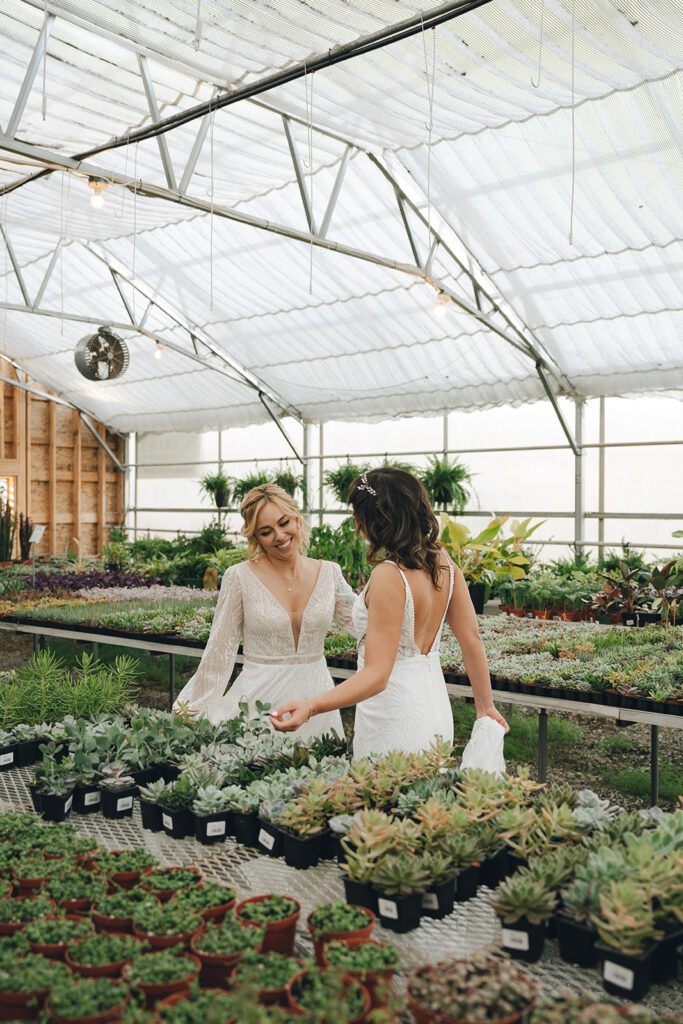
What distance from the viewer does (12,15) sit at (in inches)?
219

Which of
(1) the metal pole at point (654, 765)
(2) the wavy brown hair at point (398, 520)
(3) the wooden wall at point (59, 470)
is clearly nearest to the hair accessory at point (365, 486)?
(2) the wavy brown hair at point (398, 520)

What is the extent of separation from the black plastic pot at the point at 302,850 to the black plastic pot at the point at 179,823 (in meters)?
0.26

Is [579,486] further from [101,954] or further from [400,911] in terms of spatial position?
[101,954]

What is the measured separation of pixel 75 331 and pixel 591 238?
402 inches

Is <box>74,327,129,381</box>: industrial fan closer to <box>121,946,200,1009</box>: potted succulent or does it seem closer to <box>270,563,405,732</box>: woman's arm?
<box>270,563,405,732</box>: woman's arm

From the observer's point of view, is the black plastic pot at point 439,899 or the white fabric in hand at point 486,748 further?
the white fabric in hand at point 486,748

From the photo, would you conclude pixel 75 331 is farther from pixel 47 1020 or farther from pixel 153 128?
pixel 47 1020

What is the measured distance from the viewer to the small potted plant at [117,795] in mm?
1906

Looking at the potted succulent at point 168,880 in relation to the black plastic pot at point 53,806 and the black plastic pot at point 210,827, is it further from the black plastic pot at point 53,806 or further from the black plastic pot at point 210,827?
the black plastic pot at point 53,806

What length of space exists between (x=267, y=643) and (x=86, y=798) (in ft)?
3.62

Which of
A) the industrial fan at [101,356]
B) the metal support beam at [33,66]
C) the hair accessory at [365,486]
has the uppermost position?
the metal support beam at [33,66]

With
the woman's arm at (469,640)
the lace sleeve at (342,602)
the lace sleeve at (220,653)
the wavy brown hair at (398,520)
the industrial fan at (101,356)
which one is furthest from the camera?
the industrial fan at (101,356)

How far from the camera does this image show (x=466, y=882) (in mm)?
1514

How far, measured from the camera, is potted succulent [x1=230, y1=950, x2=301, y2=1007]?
3.63 feet
